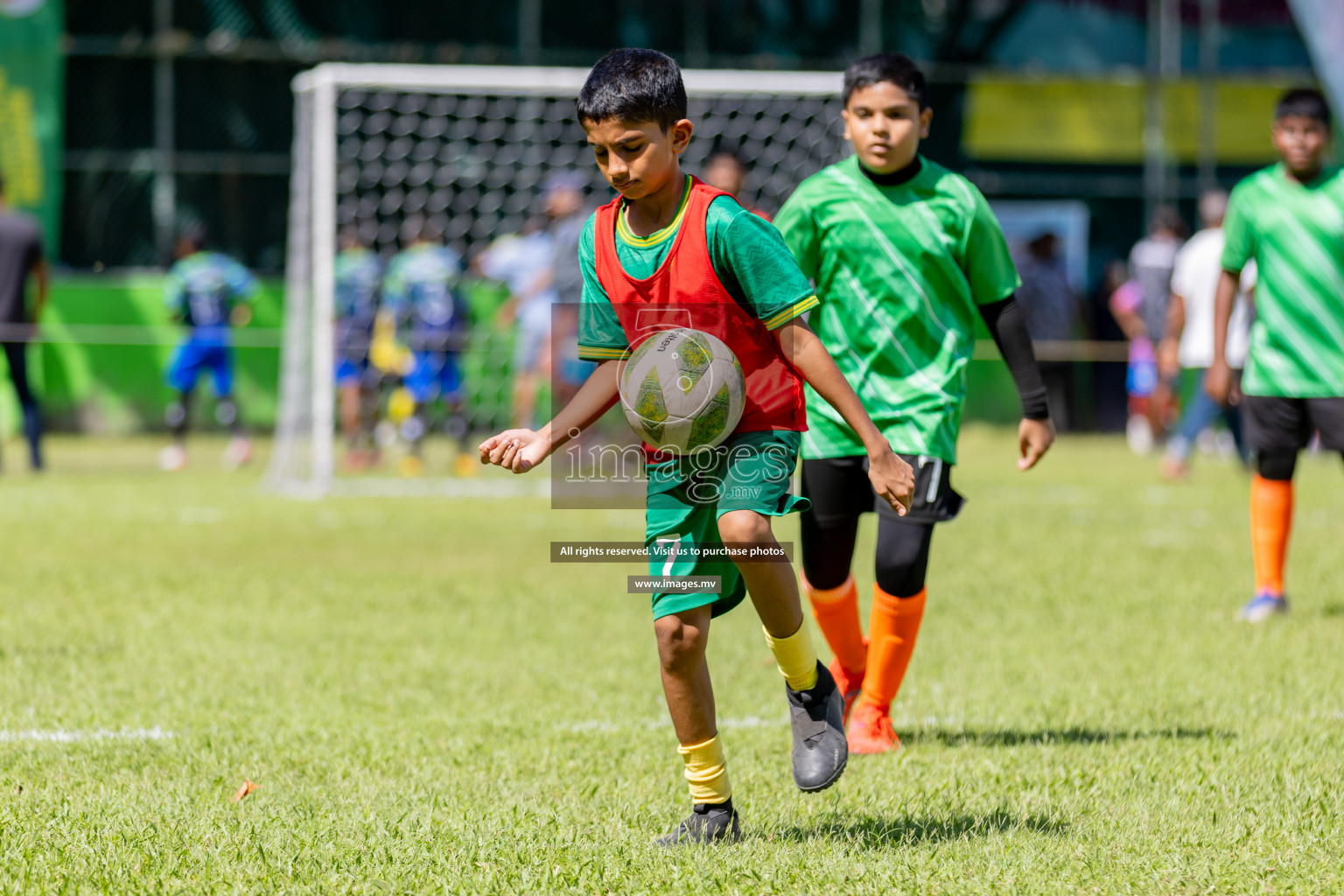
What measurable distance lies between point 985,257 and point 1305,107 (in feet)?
8.06

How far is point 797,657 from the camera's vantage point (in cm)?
391

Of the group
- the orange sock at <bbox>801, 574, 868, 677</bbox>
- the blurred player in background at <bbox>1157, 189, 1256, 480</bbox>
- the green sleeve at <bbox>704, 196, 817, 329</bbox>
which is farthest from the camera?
the blurred player in background at <bbox>1157, 189, 1256, 480</bbox>

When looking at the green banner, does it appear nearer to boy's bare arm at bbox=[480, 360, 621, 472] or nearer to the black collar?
the black collar

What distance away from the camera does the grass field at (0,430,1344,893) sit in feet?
12.0

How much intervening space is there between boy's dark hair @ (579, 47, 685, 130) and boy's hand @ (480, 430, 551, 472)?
2.30ft

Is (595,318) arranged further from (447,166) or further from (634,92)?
(447,166)

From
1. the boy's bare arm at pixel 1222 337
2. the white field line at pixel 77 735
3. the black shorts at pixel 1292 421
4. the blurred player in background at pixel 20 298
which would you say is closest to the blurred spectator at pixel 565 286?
the blurred player in background at pixel 20 298

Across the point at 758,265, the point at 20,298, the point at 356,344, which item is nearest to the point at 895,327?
the point at 758,265

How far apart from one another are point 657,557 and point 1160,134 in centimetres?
1739

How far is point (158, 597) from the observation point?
753 cm

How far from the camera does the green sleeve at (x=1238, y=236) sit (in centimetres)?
693

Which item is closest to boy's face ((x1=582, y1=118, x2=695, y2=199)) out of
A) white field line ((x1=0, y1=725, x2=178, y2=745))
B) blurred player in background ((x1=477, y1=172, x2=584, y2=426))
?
white field line ((x1=0, y1=725, x2=178, y2=745))

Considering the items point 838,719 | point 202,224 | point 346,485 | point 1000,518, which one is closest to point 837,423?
point 838,719

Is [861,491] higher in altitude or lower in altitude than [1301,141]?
lower
